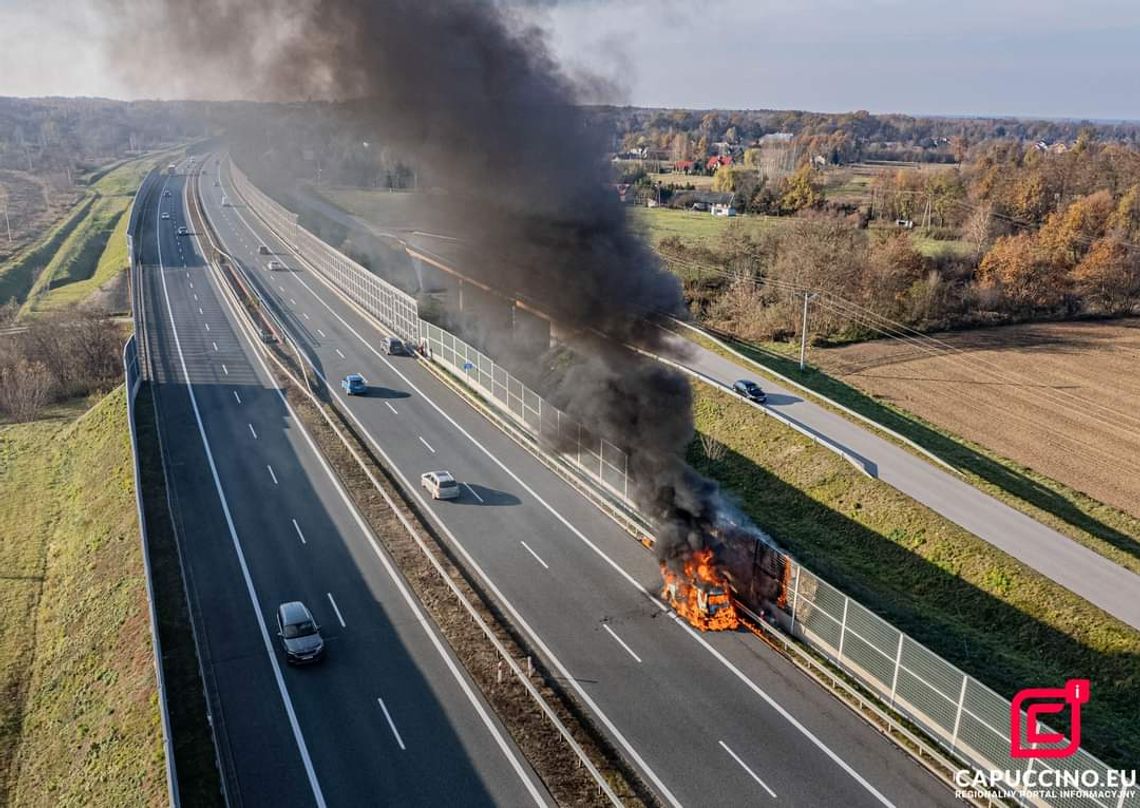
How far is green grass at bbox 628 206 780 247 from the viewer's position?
93.8 metres

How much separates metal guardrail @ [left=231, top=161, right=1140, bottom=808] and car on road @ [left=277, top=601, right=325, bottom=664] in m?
15.0

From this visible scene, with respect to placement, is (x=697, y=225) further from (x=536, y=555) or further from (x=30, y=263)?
(x=30, y=263)

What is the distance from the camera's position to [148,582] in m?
28.8

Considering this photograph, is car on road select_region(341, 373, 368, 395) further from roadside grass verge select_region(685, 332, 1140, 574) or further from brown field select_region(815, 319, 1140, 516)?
brown field select_region(815, 319, 1140, 516)

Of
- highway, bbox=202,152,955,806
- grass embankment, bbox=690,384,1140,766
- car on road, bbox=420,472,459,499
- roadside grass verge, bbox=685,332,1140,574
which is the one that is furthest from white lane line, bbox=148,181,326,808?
roadside grass verge, bbox=685,332,1140,574

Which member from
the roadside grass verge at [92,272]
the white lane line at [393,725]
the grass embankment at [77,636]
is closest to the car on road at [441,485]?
the grass embankment at [77,636]

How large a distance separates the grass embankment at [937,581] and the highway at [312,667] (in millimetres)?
16562

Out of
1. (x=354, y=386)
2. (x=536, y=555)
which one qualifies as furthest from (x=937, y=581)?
(x=354, y=386)

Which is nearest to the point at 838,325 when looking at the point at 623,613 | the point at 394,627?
the point at 623,613

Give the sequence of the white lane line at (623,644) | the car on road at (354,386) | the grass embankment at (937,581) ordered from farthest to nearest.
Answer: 1. the car on road at (354,386)
2. the grass embankment at (937,581)
3. the white lane line at (623,644)

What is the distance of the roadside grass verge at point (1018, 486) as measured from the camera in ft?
116

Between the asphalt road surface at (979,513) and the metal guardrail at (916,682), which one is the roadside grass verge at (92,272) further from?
the metal guardrail at (916,682)

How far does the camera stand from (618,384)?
33.8 meters

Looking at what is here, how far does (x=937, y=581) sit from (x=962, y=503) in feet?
19.8
